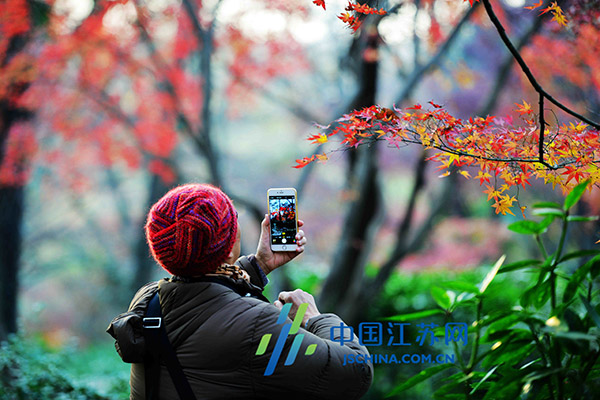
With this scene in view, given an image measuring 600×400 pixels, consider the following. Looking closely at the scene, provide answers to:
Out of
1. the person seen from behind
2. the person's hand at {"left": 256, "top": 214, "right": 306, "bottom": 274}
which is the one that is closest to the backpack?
the person seen from behind

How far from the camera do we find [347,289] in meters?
5.20

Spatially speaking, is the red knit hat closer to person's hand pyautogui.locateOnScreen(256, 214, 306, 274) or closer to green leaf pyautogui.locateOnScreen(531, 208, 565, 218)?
person's hand pyautogui.locateOnScreen(256, 214, 306, 274)

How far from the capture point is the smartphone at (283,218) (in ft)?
5.77

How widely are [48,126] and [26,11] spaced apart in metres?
3.02

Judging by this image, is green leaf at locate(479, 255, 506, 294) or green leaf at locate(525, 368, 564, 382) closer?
green leaf at locate(525, 368, 564, 382)

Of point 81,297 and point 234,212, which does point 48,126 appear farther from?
point 234,212

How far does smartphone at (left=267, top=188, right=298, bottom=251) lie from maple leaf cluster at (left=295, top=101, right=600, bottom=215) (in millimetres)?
128

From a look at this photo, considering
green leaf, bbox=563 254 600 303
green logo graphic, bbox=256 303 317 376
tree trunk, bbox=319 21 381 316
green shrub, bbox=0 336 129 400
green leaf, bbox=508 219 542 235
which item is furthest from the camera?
tree trunk, bbox=319 21 381 316

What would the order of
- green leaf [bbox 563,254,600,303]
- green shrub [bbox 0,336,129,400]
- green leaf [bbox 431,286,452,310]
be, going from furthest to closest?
green shrub [bbox 0,336,129,400], green leaf [bbox 431,286,452,310], green leaf [bbox 563,254,600,303]

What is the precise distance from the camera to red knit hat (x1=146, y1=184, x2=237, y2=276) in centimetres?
135

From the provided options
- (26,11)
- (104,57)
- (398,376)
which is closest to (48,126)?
(104,57)

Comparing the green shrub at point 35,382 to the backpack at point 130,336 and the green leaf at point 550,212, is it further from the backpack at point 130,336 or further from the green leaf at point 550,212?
the green leaf at point 550,212

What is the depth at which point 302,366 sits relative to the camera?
4.31ft

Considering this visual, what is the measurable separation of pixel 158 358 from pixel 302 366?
374 millimetres
